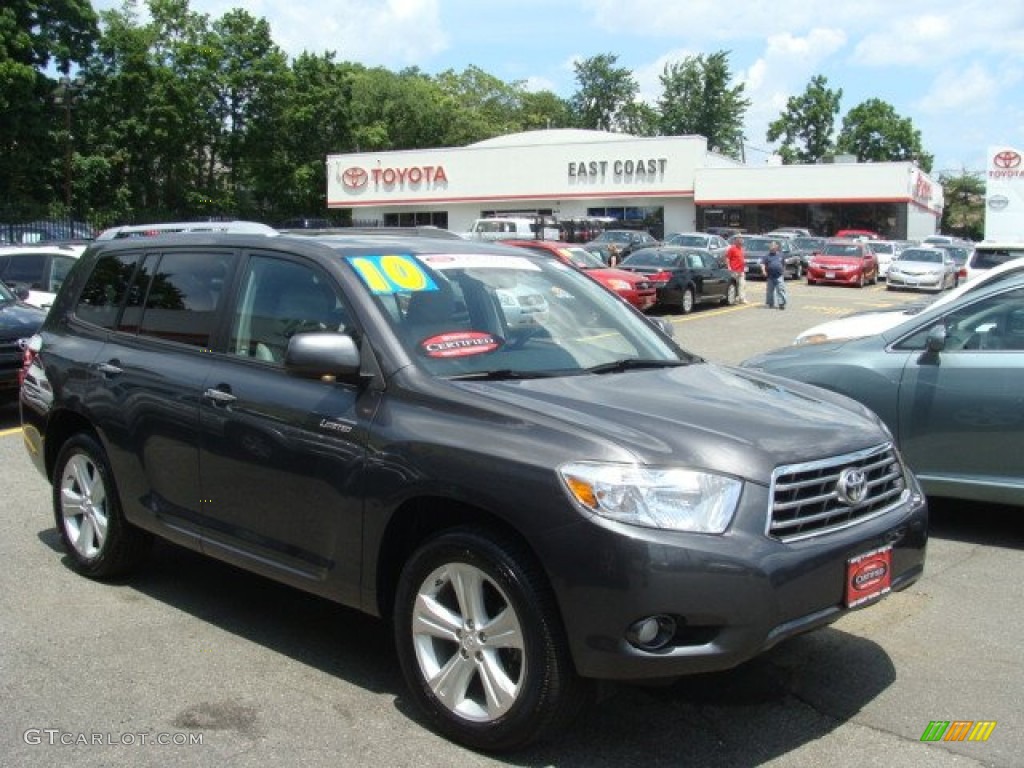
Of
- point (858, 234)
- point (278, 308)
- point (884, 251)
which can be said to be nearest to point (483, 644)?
point (278, 308)

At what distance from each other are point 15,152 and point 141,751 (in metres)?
49.6

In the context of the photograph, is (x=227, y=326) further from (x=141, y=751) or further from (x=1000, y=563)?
(x=1000, y=563)

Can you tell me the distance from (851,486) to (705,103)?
324 ft

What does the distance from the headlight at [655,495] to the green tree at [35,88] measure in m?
46.4

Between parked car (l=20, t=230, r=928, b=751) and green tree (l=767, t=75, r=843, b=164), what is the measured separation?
107 m

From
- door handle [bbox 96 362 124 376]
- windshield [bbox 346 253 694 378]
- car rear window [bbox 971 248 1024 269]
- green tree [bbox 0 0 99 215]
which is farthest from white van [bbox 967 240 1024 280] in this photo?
green tree [bbox 0 0 99 215]

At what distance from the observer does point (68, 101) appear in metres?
44.5

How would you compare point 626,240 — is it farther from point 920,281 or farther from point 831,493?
point 831,493

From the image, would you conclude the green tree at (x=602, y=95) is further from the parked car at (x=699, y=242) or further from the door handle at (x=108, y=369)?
the door handle at (x=108, y=369)

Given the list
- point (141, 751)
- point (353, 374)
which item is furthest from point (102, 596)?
Result: point (353, 374)

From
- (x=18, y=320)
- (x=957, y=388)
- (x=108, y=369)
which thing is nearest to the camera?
(x=108, y=369)

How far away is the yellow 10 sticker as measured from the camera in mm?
4312

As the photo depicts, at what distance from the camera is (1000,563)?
5898 mm

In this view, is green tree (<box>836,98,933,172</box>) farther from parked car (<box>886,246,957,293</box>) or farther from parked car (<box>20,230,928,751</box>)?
parked car (<box>20,230,928,751</box>)
